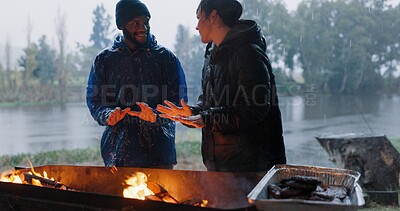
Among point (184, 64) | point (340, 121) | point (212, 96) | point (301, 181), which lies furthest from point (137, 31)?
point (340, 121)

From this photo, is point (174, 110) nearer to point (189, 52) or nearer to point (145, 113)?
point (145, 113)

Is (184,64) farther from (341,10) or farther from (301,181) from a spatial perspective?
(301,181)

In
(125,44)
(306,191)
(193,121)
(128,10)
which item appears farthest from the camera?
(125,44)

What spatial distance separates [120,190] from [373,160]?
11.1 ft

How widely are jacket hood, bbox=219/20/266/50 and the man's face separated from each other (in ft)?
2.79

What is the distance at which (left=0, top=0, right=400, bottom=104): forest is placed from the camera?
519 cm

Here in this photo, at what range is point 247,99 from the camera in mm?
2266

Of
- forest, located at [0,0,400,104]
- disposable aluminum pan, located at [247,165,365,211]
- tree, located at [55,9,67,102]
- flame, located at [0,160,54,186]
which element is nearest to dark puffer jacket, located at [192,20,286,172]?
disposable aluminum pan, located at [247,165,365,211]

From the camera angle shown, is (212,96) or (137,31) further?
(137,31)

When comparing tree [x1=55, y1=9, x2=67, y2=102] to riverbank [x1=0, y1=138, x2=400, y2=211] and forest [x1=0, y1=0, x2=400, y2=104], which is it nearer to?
forest [x1=0, y1=0, x2=400, y2=104]

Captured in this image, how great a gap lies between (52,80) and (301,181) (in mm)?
4375

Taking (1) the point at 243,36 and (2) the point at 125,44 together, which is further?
(2) the point at 125,44

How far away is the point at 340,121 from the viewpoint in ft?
18.5

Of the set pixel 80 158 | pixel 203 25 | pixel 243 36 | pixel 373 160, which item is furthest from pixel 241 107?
pixel 80 158
